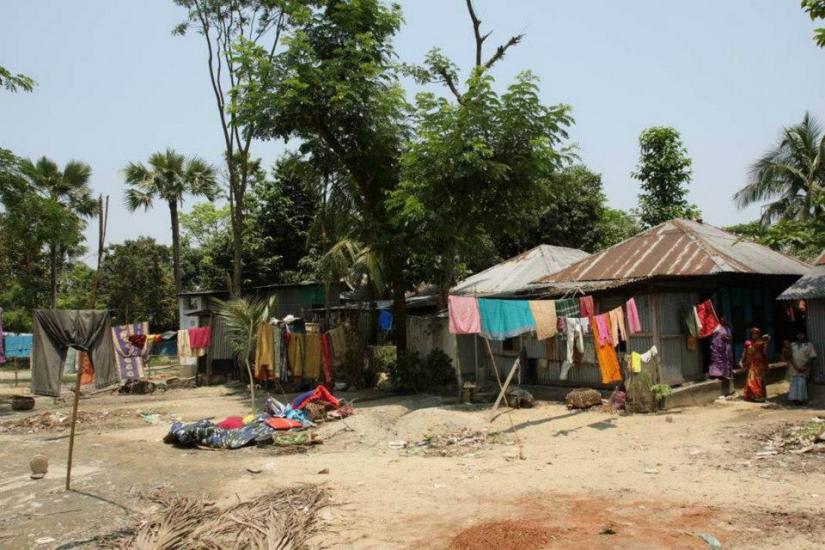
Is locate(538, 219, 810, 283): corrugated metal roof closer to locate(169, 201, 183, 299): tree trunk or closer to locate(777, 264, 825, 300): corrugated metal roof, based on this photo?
locate(777, 264, 825, 300): corrugated metal roof

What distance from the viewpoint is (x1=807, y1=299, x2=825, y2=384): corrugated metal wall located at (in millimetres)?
13281

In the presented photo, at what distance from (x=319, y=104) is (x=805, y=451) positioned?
Answer: 12909 mm

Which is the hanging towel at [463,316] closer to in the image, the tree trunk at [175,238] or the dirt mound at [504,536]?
the dirt mound at [504,536]

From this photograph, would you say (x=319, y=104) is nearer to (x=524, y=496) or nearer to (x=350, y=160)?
(x=350, y=160)

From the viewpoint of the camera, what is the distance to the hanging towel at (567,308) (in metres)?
13.5

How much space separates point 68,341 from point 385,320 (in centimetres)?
1178

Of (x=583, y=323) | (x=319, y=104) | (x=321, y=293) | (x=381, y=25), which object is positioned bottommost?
(x=583, y=323)

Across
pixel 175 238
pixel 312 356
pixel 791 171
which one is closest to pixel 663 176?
pixel 791 171

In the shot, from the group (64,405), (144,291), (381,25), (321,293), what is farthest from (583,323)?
(144,291)

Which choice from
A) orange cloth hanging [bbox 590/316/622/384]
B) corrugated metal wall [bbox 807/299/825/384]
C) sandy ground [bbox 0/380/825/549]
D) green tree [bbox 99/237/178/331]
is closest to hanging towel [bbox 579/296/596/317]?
orange cloth hanging [bbox 590/316/622/384]

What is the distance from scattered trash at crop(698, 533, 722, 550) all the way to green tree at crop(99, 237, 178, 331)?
29.6 metres

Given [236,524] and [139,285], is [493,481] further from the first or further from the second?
[139,285]

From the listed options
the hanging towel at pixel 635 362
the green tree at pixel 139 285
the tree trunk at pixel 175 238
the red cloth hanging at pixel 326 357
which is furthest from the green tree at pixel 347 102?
the green tree at pixel 139 285

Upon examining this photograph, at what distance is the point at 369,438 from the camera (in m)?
11.5
